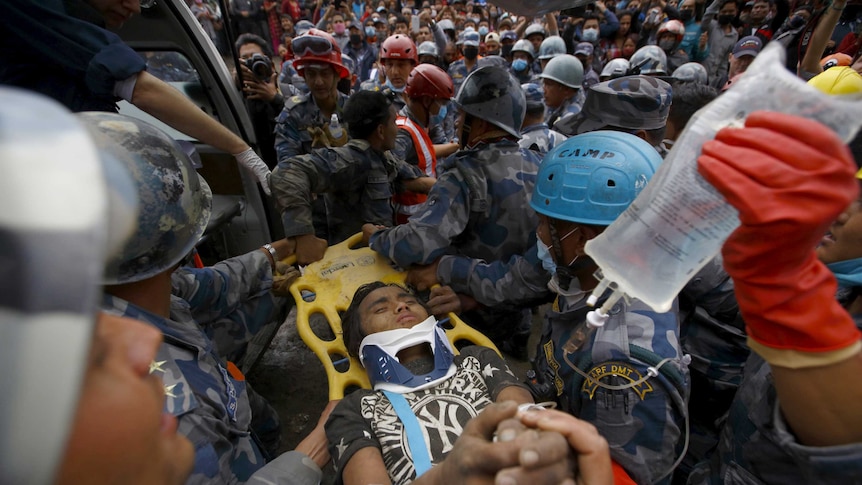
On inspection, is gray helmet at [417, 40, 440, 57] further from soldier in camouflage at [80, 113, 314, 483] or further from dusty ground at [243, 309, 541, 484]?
soldier in camouflage at [80, 113, 314, 483]

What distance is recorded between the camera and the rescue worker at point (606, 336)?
4.42 feet

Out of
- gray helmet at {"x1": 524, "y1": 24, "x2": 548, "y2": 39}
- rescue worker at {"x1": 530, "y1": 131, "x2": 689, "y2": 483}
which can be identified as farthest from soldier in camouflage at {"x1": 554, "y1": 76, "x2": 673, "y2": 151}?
gray helmet at {"x1": 524, "y1": 24, "x2": 548, "y2": 39}

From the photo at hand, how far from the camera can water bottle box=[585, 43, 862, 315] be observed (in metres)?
0.87

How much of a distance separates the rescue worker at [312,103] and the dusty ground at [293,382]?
198cm

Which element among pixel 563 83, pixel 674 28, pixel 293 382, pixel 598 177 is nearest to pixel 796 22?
pixel 674 28

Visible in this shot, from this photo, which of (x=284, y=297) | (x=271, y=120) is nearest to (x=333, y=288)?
(x=284, y=297)

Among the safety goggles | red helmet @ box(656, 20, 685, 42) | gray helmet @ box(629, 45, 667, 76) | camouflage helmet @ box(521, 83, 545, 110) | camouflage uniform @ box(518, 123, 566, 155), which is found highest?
the safety goggles

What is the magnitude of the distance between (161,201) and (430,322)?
1.38 meters

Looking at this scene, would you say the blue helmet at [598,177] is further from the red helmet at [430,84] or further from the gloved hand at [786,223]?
the red helmet at [430,84]

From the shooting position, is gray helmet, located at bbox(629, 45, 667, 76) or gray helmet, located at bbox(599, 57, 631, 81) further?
gray helmet, located at bbox(599, 57, 631, 81)

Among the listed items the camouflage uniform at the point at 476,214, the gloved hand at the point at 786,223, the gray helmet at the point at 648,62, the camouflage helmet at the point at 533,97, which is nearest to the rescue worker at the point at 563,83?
the camouflage helmet at the point at 533,97

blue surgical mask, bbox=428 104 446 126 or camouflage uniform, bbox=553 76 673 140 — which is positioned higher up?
camouflage uniform, bbox=553 76 673 140

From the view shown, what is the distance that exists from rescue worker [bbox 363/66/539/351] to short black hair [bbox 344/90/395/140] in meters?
0.73

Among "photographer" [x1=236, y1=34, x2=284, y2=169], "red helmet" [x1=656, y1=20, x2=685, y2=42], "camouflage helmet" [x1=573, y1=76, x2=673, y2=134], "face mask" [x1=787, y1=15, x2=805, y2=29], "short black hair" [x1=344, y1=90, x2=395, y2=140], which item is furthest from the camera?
"red helmet" [x1=656, y1=20, x2=685, y2=42]
